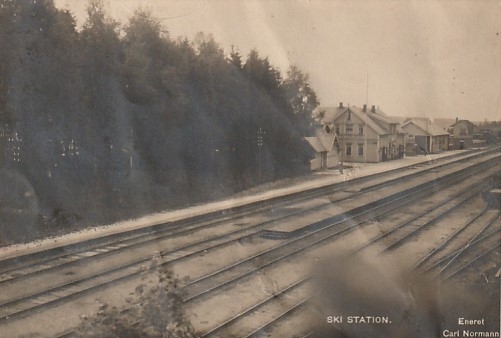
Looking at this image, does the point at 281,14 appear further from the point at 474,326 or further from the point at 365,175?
the point at 474,326

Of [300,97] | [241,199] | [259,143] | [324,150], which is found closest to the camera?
[300,97]

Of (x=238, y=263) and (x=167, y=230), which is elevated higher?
(x=167, y=230)

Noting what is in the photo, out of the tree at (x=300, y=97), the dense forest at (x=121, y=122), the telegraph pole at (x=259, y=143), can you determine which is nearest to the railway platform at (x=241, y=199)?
the dense forest at (x=121, y=122)

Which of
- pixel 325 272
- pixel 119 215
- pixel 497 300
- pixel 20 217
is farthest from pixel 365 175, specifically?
pixel 20 217

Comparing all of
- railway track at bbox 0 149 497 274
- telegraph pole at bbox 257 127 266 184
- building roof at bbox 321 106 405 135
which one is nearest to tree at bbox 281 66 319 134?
building roof at bbox 321 106 405 135

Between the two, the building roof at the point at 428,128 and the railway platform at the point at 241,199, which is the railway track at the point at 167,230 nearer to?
the railway platform at the point at 241,199

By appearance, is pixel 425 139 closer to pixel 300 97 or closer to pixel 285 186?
pixel 300 97

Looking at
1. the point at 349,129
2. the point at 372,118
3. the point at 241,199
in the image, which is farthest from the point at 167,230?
the point at 372,118
